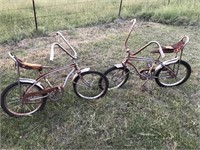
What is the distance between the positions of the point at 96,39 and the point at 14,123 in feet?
9.18

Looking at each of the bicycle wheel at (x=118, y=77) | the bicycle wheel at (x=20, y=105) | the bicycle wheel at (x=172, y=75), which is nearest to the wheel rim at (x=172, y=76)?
the bicycle wheel at (x=172, y=75)

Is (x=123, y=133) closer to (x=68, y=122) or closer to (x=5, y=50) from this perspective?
(x=68, y=122)

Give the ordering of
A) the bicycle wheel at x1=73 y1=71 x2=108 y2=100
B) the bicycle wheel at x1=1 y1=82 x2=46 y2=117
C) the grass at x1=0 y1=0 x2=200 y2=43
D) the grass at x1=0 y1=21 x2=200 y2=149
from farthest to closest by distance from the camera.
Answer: the grass at x1=0 y1=0 x2=200 y2=43 → the bicycle wheel at x1=73 y1=71 x2=108 y2=100 → the bicycle wheel at x1=1 y1=82 x2=46 y2=117 → the grass at x1=0 y1=21 x2=200 y2=149

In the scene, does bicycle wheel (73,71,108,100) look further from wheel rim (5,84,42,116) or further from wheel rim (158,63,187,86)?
wheel rim (158,63,187,86)

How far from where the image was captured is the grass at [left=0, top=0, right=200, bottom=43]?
19.8 feet

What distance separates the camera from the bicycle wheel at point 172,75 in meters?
3.69

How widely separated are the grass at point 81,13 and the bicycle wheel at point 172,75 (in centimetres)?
286

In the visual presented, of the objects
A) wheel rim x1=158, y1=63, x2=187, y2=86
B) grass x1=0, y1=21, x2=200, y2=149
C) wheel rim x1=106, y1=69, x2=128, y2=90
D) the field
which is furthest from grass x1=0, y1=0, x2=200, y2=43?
wheel rim x1=158, y1=63, x2=187, y2=86

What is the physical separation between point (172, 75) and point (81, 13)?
383 centimetres

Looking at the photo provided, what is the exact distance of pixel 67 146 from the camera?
2904 millimetres

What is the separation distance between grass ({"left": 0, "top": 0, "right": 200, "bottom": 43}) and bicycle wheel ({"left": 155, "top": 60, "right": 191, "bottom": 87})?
286 centimetres

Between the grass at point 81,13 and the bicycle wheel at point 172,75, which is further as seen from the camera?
the grass at point 81,13

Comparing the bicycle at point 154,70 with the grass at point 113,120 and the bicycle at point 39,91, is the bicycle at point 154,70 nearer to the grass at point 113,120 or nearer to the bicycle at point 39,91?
the grass at point 113,120

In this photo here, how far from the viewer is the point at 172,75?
3.77m
